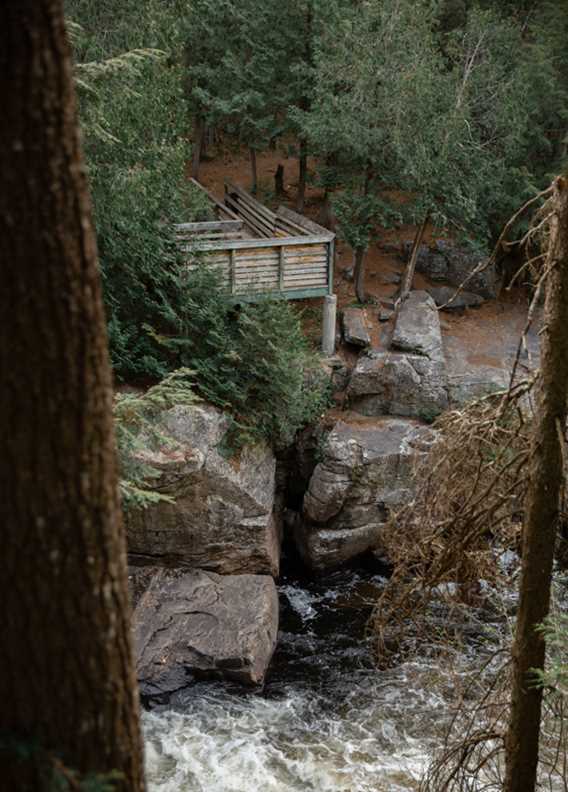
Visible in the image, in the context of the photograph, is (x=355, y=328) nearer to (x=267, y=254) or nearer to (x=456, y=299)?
(x=267, y=254)

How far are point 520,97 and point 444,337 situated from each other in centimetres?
521

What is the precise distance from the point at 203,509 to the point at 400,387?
4770 mm

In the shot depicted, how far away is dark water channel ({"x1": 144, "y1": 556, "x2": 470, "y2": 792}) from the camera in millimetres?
9828

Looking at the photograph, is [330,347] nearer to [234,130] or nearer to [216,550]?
[216,550]

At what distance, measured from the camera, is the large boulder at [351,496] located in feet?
47.6

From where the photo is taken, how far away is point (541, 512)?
5203mm

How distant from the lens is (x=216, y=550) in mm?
13266

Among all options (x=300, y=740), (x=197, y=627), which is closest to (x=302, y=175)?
(x=197, y=627)

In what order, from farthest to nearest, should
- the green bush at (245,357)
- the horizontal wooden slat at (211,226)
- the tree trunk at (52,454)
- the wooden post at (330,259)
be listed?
the wooden post at (330,259) → the horizontal wooden slat at (211,226) → the green bush at (245,357) → the tree trunk at (52,454)

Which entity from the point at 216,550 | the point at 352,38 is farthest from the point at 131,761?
the point at 352,38

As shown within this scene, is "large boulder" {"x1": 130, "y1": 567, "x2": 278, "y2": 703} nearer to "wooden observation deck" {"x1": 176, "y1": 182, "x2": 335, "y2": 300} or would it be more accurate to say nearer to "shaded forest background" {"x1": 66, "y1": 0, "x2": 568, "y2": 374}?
"shaded forest background" {"x1": 66, "y1": 0, "x2": 568, "y2": 374}

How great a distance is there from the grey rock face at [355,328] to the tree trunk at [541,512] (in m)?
11.5

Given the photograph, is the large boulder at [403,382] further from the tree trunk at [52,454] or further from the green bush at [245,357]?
the tree trunk at [52,454]

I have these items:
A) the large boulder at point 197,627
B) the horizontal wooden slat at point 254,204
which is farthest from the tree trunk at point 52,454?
the horizontal wooden slat at point 254,204
